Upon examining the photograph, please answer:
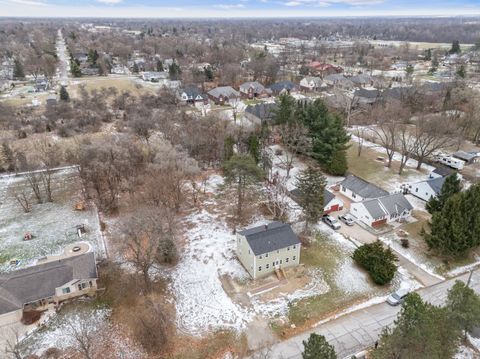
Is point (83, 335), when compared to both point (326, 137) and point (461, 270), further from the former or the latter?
point (326, 137)

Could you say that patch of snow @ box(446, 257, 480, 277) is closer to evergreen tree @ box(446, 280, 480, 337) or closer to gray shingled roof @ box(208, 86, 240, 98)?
evergreen tree @ box(446, 280, 480, 337)

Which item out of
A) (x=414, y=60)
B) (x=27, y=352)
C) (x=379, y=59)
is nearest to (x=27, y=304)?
(x=27, y=352)

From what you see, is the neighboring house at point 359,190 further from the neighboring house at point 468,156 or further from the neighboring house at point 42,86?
the neighboring house at point 42,86

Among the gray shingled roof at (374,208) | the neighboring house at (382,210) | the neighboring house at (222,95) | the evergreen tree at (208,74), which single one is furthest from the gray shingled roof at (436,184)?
the evergreen tree at (208,74)

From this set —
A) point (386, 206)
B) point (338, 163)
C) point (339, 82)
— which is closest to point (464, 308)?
point (386, 206)

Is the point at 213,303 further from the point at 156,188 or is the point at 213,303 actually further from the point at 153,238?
the point at 156,188

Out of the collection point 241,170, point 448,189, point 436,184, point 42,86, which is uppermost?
point 241,170
